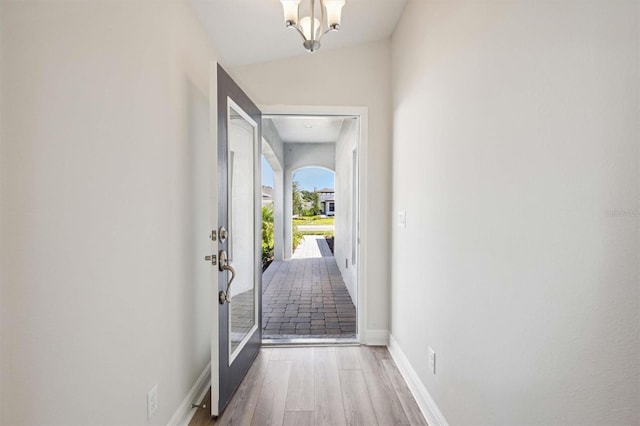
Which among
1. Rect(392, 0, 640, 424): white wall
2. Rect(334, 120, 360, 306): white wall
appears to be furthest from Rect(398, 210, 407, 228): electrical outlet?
Rect(334, 120, 360, 306): white wall

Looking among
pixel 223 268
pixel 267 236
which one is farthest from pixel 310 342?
pixel 267 236

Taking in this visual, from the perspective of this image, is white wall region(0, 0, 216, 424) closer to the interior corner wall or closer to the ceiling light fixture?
the ceiling light fixture

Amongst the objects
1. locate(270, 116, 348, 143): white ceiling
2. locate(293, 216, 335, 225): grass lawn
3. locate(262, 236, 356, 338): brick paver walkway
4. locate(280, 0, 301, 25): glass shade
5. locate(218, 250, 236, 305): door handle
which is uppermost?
locate(270, 116, 348, 143): white ceiling

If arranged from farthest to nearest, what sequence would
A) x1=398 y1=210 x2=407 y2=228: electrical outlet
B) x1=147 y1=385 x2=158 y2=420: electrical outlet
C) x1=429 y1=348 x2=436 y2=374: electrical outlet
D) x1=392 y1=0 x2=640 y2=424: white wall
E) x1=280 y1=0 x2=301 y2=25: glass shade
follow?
x1=398 y1=210 x2=407 y2=228: electrical outlet
x1=429 y1=348 x2=436 y2=374: electrical outlet
x1=280 y1=0 x2=301 y2=25: glass shade
x1=147 y1=385 x2=158 y2=420: electrical outlet
x1=392 y1=0 x2=640 y2=424: white wall

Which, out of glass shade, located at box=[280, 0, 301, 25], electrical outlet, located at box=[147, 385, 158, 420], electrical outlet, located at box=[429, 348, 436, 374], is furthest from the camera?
electrical outlet, located at box=[429, 348, 436, 374]

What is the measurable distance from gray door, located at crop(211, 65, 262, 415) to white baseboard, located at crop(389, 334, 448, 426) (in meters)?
1.15

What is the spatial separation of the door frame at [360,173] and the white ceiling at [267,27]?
45 centimetres

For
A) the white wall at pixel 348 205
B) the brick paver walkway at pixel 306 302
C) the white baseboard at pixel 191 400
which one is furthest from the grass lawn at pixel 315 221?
the white baseboard at pixel 191 400

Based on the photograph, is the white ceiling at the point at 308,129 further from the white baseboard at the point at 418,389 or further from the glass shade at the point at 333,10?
the white baseboard at the point at 418,389

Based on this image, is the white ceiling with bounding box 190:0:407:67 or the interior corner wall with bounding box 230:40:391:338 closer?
the white ceiling with bounding box 190:0:407:67

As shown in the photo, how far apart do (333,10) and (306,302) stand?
3408 mm

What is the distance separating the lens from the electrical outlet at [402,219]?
7.64 feet

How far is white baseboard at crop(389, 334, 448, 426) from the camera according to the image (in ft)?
5.63

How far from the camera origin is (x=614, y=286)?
2.47ft
